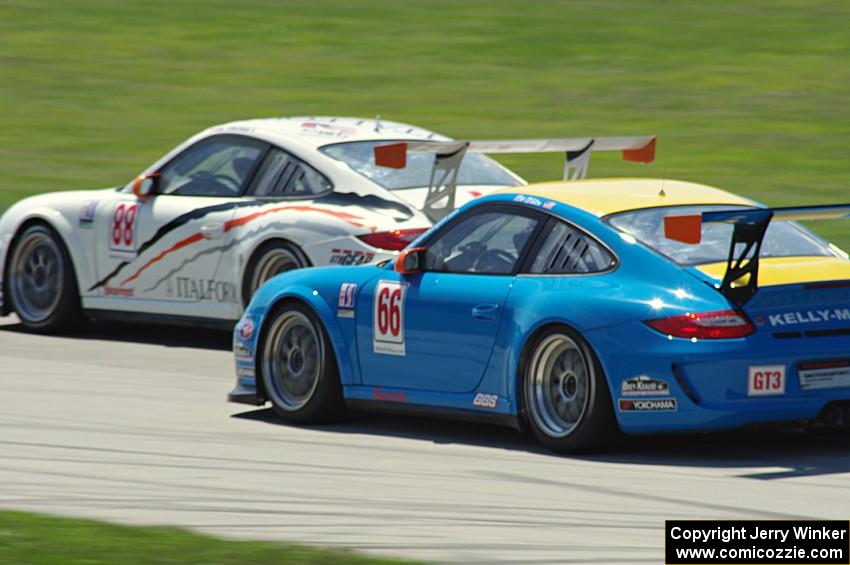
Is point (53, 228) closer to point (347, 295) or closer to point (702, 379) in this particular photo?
point (347, 295)

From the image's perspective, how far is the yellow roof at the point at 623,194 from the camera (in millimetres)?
9039

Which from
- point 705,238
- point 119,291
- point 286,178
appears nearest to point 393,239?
point 286,178

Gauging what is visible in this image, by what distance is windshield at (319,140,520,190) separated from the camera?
1253 centimetres

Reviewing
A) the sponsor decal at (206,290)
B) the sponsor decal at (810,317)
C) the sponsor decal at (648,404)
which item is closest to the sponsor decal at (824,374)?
the sponsor decal at (810,317)

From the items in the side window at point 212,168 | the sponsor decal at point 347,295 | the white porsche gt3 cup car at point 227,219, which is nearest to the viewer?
the sponsor decal at point 347,295

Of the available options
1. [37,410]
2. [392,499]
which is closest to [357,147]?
[37,410]

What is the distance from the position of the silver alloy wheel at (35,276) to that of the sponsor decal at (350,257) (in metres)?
2.88

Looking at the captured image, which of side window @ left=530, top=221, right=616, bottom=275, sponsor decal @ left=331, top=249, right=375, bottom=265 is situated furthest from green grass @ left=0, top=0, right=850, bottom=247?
side window @ left=530, top=221, right=616, bottom=275

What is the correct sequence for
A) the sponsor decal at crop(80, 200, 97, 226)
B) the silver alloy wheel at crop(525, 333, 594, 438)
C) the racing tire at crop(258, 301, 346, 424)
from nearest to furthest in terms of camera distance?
1. the silver alloy wheel at crop(525, 333, 594, 438)
2. the racing tire at crop(258, 301, 346, 424)
3. the sponsor decal at crop(80, 200, 97, 226)

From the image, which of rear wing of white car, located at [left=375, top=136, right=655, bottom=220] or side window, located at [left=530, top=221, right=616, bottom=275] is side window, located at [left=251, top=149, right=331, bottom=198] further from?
side window, located at [left=530, top=221, right=616, bottom=275]

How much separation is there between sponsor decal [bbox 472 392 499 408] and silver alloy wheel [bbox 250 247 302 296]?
342cm

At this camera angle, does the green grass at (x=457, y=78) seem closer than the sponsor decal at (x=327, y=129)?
No

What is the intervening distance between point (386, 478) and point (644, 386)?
1228mm

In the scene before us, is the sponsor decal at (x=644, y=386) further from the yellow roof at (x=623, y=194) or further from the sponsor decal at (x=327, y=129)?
the sponsor decal at (x=327, y=129)
